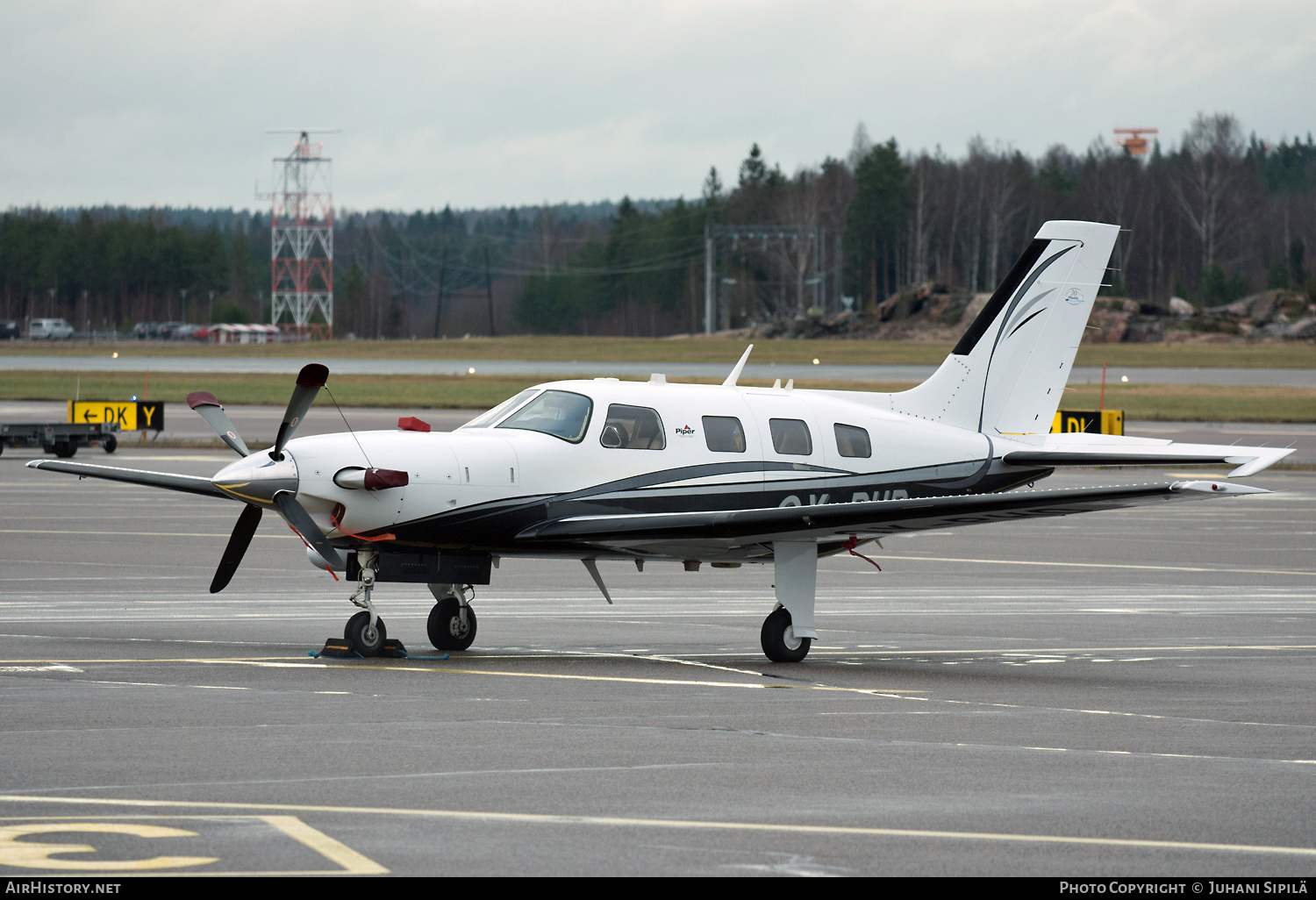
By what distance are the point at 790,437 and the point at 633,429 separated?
1709mm

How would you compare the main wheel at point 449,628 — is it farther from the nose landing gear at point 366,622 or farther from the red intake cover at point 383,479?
the red intake cover at point 383,479

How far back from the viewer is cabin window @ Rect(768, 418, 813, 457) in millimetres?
15328

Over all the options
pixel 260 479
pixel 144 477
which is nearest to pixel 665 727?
pixel 260 479

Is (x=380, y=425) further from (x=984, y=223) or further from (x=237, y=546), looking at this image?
(x=984, y=223)

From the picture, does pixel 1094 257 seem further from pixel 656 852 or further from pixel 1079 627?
pixel 656 852

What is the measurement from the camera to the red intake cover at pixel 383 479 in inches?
522

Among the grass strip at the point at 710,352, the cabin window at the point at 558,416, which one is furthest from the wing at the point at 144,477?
the grass strip at the point at 710,352

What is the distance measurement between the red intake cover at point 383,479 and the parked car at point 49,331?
545 feet

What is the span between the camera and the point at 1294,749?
33.1ft

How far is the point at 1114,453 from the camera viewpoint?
52.5ft

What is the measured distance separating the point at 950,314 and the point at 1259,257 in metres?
51.0

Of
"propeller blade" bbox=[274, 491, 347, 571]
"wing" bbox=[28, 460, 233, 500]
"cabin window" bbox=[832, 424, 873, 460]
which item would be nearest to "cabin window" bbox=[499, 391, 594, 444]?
"propeller blade" bbox=[274, 491, 347, 571]

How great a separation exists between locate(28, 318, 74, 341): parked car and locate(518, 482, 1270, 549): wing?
166 metres

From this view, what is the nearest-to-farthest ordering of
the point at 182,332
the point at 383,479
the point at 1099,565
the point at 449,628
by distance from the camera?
the point at 383,479, the point at 449,628, the point at 1099,565, the point at 182,332
